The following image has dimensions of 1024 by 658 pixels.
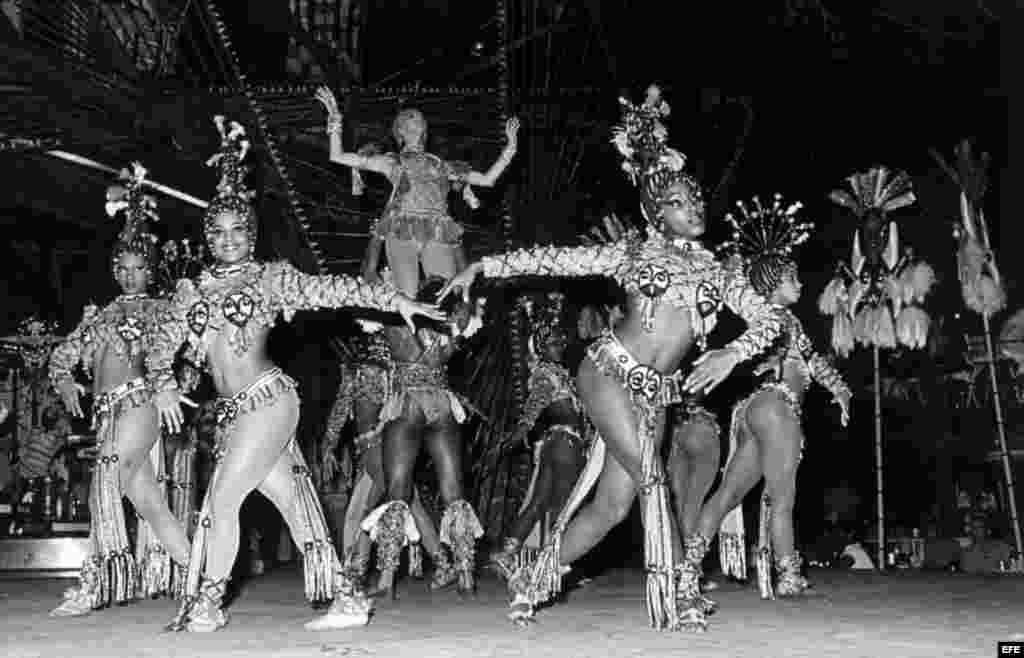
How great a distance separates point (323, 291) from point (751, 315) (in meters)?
1.95

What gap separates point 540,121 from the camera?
982 cm

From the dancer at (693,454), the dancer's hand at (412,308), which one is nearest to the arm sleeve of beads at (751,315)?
the dancer's hand at (412,308)

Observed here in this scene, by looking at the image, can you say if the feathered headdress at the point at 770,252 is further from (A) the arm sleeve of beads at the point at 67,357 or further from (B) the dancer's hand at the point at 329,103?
(A) the arm sleeve of beads at the point at 67,357

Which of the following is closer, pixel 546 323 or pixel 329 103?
pixel 329 103

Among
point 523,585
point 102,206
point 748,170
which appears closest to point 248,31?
point 102,206

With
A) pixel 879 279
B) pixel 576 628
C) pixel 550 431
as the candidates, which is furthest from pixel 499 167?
pixel 879 279

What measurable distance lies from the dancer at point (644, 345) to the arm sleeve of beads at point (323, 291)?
32 cm

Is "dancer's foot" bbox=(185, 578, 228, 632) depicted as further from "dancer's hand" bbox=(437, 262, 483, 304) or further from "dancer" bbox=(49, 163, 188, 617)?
"dancer's hand" bbox=(437, 262, 483, 304)

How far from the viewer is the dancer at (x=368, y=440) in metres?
8.30

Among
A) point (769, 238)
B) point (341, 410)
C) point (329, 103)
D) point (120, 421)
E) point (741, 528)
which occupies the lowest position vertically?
point (741, 528)

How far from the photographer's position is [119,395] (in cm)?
759

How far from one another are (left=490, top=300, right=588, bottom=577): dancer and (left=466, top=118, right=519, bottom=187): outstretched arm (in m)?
1.18

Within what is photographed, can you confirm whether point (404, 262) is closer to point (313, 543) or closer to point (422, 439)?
point (422, 439)

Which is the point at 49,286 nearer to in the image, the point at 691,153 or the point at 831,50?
the point at 691,153
